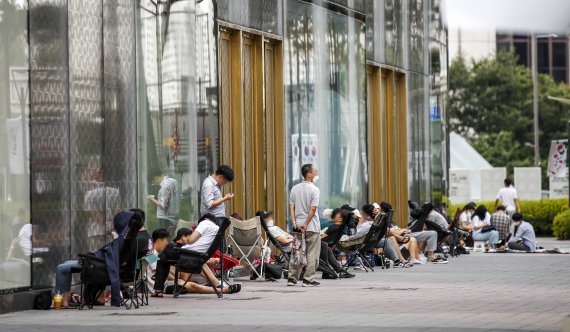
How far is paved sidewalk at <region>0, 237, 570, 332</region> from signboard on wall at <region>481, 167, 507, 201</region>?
34440mm

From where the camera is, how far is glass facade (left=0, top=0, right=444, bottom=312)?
13.9 meters

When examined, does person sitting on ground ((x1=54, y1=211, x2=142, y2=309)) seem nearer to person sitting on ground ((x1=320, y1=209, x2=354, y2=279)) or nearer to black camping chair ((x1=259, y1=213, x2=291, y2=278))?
black camping chair ((x1=259, y1=213, x2=291, y2=278))

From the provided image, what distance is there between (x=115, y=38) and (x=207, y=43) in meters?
3.62

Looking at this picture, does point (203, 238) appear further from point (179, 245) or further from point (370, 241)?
point (370, 241)

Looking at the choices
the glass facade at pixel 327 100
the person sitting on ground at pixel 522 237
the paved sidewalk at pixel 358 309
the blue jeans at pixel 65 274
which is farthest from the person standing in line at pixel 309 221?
the person sitting on ground at pixel 522 237

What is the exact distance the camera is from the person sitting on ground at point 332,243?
19.8 m

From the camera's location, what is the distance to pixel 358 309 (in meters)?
13.1

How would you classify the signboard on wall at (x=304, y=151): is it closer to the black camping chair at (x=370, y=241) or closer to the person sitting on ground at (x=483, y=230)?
the black camping chair at (x=370, y=241)

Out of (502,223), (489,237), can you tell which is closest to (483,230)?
(489,237)

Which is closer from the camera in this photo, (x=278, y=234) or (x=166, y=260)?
(x=166, y=260)

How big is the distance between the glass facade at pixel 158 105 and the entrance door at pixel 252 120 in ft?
0.12

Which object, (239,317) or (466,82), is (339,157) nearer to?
(239,317)

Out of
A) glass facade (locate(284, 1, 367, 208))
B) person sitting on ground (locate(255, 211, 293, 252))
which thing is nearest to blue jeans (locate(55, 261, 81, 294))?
person sitting on ground (locate(255, 211, 293, 252))

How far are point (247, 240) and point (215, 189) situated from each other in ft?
4.24
